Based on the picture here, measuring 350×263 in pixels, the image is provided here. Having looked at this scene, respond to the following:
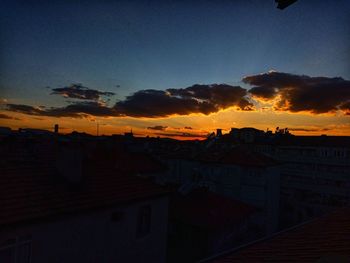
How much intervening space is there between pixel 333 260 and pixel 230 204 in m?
24.7

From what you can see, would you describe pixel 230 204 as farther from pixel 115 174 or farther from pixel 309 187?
pixel 309 187

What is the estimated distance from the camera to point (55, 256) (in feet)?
40.4

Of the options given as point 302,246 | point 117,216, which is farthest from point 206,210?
point 302,246

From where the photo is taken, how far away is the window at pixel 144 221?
54.5 feet

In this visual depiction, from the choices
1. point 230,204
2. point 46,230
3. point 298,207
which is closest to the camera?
point 46,230

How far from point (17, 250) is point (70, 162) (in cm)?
481

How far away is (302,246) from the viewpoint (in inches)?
357

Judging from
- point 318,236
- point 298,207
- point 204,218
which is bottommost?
point 298,207

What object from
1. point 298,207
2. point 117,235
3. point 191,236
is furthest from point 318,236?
point 298,207

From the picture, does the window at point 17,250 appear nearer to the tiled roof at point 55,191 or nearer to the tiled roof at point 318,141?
the tiled roof at point 55,191

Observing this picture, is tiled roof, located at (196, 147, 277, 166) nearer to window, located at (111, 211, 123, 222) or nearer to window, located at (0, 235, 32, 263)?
window, located at (111, 211, 123, 222)

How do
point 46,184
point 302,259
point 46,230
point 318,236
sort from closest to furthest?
point 302,259 < point 318,236 < point 46,230 < point 46,184

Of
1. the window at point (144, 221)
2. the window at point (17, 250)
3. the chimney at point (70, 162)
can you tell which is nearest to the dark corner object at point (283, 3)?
the window at point (17, 250)

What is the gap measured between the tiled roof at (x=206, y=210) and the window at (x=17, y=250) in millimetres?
15374
